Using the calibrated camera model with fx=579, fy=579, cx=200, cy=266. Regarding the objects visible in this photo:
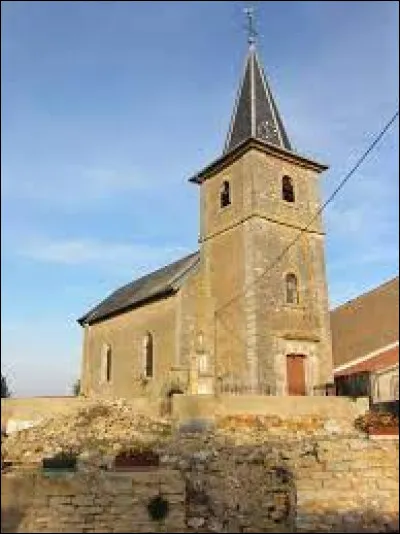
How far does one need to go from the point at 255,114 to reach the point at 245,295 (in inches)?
341

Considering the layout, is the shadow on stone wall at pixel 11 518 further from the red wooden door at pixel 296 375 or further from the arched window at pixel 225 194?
the arched window at pixel 225 194

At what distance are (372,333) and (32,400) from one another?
1159 centimetres

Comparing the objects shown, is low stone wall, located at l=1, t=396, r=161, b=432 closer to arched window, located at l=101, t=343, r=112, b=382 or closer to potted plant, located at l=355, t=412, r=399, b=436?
potted plant, located at l=355, t=412, r=399, b=436

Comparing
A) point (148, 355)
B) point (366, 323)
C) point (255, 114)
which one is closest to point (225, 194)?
point (255, 114)

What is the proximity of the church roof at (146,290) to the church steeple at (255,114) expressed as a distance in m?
5.63

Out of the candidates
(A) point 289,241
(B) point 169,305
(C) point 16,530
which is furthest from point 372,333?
(C) point 16,530

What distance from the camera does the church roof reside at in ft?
74.2

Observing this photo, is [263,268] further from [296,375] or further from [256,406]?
[256,406]

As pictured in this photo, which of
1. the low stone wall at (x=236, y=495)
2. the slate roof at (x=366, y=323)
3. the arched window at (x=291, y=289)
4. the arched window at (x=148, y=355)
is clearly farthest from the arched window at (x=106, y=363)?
the low stone wall at (x=236, y=495)

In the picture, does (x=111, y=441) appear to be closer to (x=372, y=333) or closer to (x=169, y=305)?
(x=169, y=305)

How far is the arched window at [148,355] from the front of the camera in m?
23.4

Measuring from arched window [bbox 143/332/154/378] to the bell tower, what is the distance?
8.37 feet

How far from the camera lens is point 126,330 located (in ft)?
83.6

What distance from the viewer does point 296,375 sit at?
70.7 feet
